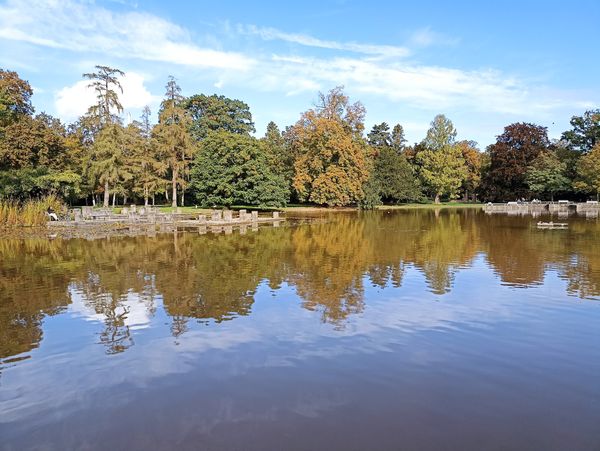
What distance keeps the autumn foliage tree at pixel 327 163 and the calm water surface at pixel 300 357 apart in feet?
132

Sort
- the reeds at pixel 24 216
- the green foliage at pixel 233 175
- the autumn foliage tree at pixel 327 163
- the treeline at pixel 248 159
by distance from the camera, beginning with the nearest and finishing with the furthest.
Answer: the reeds at pixel 24 216 < the treeline at pixel 248 159 < the green foliage at pixel 233 175 < the autumn foliage tree at pixel 327 163

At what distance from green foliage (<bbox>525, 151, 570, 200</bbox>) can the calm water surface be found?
53.8 meters

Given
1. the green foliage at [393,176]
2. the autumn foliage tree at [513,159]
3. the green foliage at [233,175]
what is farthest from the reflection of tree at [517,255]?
the autumn foliage tree at [513,159]

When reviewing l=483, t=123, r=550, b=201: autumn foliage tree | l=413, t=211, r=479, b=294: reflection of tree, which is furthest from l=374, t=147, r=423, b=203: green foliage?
l=413, t=211, r=479, b=294: reflection of tree

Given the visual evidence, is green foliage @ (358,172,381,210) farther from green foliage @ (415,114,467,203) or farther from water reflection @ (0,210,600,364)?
water reflection @ (0,210,600,364)

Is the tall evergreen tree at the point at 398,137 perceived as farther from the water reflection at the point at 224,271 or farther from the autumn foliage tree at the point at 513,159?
the water reflection at the point at 224,271

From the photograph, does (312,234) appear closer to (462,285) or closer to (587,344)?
(462,285)

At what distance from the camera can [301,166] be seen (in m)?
57.6

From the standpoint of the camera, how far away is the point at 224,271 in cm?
1527

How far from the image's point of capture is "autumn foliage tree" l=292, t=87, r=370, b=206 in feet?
184

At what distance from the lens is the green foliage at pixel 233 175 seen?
47375 mm

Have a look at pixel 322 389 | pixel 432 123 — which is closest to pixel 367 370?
pixel 322 389

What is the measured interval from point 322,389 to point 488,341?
3641 millimetres

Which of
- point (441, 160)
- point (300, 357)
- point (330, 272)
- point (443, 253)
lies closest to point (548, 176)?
point (441, 160)
